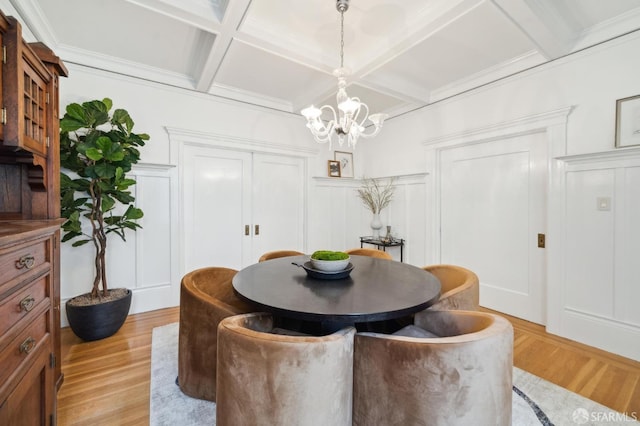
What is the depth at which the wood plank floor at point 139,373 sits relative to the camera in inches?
63.8

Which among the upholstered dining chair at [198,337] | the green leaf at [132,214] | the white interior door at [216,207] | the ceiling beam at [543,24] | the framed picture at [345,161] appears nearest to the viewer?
the upholstered dining chair at [198,337]

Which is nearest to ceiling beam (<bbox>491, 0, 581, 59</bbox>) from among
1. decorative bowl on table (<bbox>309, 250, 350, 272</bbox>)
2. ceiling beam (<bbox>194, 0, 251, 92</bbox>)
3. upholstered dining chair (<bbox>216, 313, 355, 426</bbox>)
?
ceiling beam (<bbox>194, 0, 251, 92</bbox>)

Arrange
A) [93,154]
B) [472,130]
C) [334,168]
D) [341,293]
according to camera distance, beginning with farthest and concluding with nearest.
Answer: [334,168] < [472,130] < [93,154] < [341,293]

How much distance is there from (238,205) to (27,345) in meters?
2.73

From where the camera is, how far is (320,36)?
2.41 meters

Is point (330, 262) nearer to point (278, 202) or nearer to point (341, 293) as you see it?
point (341, 293)

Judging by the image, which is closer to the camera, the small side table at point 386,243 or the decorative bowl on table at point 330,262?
the decorative bowl on table at point 330,262

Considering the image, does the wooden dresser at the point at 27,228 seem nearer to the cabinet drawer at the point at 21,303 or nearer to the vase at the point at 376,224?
the cabinet drawer at the point at 21,303

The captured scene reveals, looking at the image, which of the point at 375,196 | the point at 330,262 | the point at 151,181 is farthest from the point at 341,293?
the point at 375,196

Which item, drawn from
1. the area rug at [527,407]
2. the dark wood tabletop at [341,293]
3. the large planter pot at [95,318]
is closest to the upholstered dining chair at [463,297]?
the dark wood tabletop at [341,293]

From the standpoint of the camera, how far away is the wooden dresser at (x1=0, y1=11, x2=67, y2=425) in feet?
3.19

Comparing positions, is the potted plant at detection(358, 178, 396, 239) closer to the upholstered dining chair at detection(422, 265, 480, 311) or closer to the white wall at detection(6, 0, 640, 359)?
the white wall at detection(6, 0, 640, 359)

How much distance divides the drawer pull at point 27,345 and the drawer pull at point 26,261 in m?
0.30

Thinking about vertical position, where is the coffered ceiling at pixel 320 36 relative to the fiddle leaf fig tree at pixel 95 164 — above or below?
above
